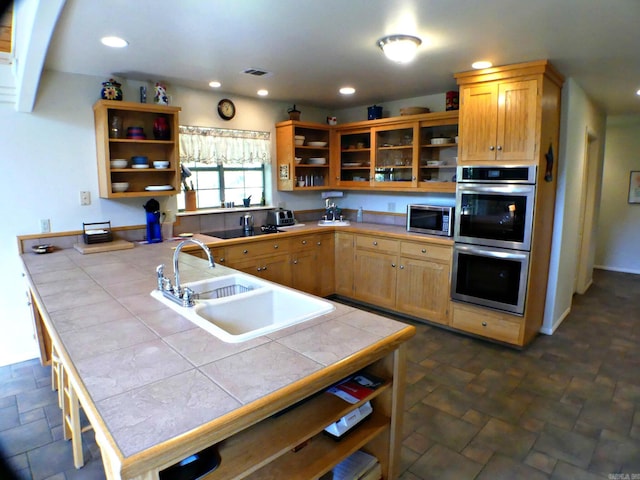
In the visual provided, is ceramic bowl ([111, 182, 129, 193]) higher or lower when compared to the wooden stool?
higher

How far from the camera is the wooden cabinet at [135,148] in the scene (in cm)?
324

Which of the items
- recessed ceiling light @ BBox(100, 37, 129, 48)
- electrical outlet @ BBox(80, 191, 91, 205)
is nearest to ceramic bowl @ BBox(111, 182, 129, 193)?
electrical outlet @ BBox(80, 191, 91, 205)

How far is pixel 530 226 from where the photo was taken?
316 centimetres

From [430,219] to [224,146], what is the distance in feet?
7.46

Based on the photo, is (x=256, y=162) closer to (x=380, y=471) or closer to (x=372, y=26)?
(x=372, y=26)

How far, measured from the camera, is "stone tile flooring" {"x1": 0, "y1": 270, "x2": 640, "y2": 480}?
2.10 meters

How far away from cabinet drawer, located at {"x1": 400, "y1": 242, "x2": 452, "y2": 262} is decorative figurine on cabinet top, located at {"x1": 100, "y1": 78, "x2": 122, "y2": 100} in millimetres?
2868

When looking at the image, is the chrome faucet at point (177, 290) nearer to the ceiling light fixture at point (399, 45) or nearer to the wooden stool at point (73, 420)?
the wooden stool at point (73, 420)

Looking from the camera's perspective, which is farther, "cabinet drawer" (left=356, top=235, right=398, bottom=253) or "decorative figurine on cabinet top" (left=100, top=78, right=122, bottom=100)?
"cabinet drawer" (left=356, top=235, right=398, bottom=253)

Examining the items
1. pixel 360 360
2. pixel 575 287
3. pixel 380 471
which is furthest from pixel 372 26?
pixel 575 287

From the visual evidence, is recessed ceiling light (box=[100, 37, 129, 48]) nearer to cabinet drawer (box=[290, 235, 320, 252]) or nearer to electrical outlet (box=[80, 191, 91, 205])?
electrical outlet (box=[80, 191, 91, 205])

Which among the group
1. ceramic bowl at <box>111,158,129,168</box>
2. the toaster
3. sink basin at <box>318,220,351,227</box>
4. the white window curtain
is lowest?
sink basin at <box>318,220,351,227</box>

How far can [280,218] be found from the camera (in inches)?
183

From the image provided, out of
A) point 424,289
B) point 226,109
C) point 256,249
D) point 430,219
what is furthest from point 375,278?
point 226,109
